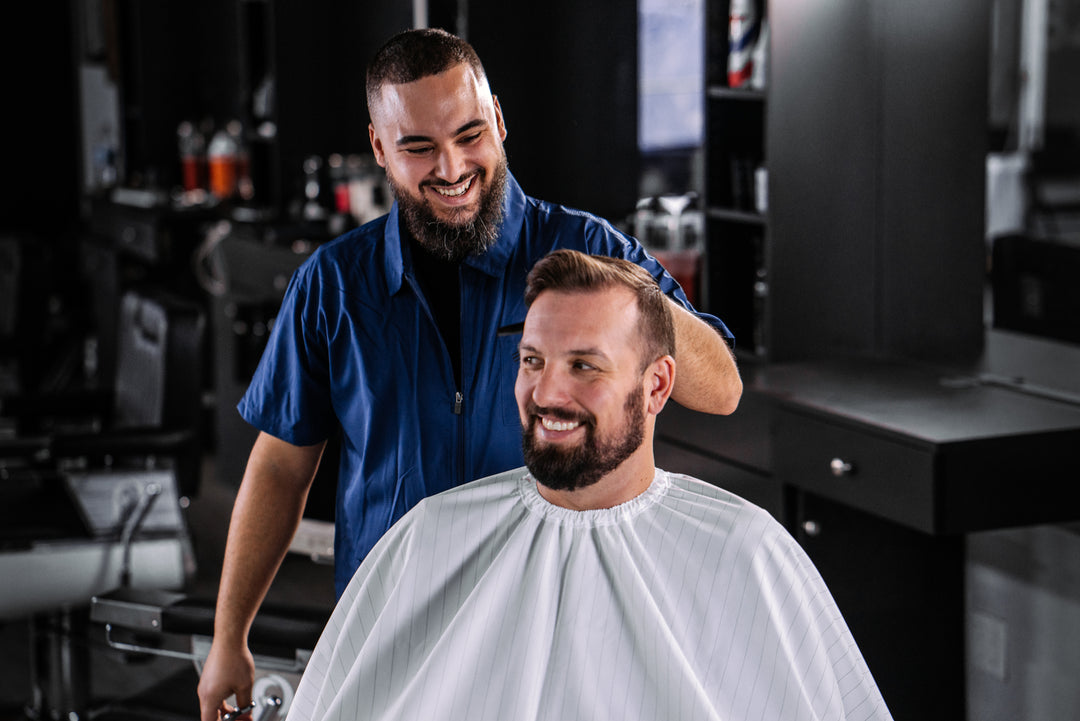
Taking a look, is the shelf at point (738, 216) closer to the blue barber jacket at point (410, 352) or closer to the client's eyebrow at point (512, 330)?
the blue barber jacket at point (410, 352)

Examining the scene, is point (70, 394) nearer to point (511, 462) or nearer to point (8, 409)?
point (8, 409)

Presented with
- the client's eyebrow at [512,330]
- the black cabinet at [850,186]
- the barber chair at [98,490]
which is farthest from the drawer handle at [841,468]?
the barber chair at [98,490]

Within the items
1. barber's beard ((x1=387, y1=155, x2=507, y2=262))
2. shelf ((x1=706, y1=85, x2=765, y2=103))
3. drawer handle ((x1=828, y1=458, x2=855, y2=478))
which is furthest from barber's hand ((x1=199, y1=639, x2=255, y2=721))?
shelf ((x1=706, y1=85, x2=765, y2=103))

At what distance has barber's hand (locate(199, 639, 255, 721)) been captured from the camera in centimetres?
173

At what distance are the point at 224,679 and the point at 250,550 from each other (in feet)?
0.58

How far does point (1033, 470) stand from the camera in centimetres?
226

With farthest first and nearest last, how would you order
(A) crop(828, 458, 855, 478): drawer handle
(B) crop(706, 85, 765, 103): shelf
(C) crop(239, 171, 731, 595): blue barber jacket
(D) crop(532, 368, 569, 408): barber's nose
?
(B) crop(706, 85, 765, 103): shelf → (A) crop(828, 458, 855, 478): drawer handle → (C) crop(239, 171, 731, 595): blue barber jacket → (D) crop(532, 368, 569, 408): barber's nose

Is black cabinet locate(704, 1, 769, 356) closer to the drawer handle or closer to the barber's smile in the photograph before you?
the drawer handle

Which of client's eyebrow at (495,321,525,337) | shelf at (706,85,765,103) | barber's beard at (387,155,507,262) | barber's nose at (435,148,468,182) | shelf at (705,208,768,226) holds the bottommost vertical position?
client's eyebrow at (495,321,525,337)

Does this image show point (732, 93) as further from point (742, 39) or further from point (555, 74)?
point (555, 74)

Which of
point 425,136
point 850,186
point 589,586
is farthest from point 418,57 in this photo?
point 850,186

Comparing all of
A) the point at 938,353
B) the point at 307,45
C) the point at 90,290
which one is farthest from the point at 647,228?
the point at 90,290

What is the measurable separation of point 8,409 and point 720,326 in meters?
2.33

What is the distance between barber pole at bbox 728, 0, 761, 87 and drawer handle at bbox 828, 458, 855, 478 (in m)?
0.95
